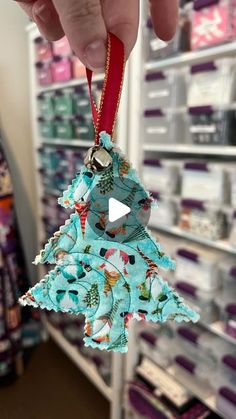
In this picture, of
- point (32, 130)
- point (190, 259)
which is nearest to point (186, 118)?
point (190, 259)

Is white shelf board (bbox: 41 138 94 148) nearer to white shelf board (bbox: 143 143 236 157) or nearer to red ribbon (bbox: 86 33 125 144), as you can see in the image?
white shelf board (bbox: 143 143 236 157)

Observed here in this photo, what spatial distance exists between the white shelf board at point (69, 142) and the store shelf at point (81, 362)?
1.02 m

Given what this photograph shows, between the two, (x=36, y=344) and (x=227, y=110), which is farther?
(x=36, y=344)

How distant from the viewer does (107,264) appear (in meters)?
0.38

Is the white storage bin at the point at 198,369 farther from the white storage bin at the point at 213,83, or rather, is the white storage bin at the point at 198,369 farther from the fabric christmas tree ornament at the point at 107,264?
the fabric christmas tree ornament at the point at 107,264

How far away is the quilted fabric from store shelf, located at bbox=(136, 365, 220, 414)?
97 centimetres

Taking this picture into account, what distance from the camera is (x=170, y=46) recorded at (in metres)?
1.11

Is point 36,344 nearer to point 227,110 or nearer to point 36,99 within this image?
point 36,99

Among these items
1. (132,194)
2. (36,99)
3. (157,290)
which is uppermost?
(36,99)

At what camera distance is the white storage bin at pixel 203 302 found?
115 centimetres

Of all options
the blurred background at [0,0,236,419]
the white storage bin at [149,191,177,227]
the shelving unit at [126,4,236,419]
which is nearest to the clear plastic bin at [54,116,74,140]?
the blurred background at [0,0,236,419]

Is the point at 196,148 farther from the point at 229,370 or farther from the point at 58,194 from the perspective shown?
the point at 58,194

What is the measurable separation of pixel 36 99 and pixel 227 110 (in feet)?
3.85

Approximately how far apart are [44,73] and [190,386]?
1.49 metres
